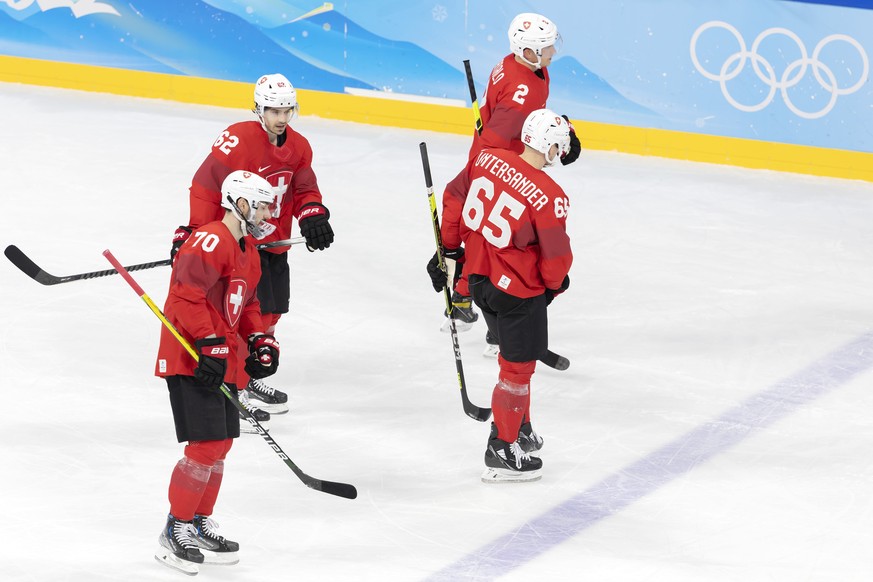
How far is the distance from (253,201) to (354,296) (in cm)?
257

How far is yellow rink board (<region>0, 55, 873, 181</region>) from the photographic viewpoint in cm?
832

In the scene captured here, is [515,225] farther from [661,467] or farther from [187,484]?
[187,484]

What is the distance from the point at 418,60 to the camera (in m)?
9.40

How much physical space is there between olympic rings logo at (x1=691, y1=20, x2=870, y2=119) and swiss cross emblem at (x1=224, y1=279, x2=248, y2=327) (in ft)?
16.7

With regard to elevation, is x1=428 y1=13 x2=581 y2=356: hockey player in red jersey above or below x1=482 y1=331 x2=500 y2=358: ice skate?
above

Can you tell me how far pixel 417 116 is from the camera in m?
9.45

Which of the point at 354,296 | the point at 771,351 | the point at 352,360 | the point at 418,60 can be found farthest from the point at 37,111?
the point at 771,351

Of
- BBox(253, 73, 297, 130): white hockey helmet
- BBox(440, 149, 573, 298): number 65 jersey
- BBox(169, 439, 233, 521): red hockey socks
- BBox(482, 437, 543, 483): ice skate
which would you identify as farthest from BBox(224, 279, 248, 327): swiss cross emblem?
BBox(482, 437, 543, 483): ice skate

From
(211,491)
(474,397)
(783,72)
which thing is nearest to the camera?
(211,491)

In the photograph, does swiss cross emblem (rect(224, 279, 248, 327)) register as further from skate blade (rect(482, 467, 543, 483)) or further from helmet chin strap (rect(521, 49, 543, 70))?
helmet chin strap (rect(521, 49, 543, 70))

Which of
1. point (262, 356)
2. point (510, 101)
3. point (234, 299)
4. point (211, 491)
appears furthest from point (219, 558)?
point (510, 101)

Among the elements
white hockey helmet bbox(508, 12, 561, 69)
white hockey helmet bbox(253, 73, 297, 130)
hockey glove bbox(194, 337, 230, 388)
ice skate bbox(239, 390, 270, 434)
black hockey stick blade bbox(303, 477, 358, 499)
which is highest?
white hockey helmet bbox(508, 12, 561, 69)

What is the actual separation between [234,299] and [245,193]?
0.99ft

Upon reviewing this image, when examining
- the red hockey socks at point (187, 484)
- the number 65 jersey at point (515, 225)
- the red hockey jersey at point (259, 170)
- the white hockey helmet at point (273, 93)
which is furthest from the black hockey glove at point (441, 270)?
the red hockey socks at point (187, 484)
